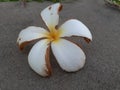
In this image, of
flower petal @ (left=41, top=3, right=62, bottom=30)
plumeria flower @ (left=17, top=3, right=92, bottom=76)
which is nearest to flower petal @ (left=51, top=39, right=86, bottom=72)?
plumeria flower @ (left=17, top=3, right=92, bottom=76)

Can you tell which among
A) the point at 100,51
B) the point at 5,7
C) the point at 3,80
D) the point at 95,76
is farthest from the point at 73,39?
the point at 5,7

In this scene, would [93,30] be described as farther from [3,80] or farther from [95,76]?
[3,80]

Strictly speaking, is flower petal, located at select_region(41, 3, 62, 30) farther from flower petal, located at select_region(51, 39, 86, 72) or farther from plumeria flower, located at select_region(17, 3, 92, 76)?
flower petal, located at select_region(51, 39, 86, 72)

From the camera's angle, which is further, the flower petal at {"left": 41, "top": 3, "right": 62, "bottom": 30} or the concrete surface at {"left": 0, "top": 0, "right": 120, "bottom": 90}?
the flower petal at {"left": 41, "top": 3, "right": 62, "bottom": 30}

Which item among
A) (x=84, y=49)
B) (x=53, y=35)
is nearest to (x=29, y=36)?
(x=53, y=35)

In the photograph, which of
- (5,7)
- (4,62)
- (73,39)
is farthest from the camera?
(5,7)

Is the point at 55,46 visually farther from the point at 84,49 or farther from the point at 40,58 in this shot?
the point at 84,49

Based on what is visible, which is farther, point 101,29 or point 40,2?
point 40,2
